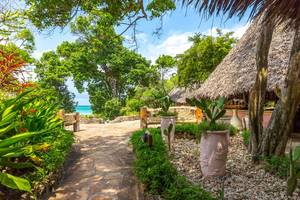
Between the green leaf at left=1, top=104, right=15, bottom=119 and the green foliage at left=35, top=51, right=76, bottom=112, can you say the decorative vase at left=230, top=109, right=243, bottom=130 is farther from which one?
the green foliage at left=35, top=51, right=76, bottom=112

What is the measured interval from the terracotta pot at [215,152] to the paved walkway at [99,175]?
3.84ft

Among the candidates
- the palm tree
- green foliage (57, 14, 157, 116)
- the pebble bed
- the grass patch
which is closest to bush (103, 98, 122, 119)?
green foliage (57, 14, 157, 116)

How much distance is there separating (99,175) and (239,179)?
7.43ft

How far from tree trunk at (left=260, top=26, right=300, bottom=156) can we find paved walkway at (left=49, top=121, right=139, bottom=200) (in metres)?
2.37

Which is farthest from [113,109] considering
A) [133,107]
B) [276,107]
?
[276,107]

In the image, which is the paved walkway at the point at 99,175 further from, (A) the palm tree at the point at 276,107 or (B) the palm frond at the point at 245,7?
(B) the palm frond at the point at 245,7

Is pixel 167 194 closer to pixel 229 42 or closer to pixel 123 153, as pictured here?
pixel 123 153

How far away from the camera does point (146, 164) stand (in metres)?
4.15

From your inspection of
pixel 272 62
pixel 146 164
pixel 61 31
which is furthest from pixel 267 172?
pixel 61 31

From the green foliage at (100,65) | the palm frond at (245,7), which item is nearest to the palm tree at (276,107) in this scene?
the palm frond at (245,7)

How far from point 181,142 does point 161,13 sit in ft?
11.1

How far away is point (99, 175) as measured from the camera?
497cm

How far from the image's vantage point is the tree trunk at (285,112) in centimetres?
458

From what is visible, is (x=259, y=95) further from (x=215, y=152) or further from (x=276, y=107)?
(x=215, y=152)
